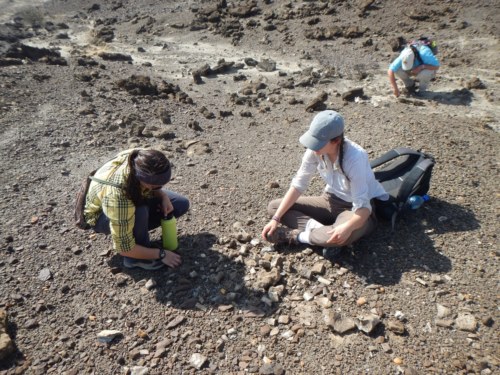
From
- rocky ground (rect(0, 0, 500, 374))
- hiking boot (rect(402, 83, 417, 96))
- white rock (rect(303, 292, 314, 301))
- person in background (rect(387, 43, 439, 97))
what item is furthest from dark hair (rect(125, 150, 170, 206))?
hiking boot (rect(402, 83, 417, 96))

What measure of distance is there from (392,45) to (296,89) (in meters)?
3.16

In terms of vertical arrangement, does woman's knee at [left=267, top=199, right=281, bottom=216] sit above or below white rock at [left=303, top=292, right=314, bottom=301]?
above

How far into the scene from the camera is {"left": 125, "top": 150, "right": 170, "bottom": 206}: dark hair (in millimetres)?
2852

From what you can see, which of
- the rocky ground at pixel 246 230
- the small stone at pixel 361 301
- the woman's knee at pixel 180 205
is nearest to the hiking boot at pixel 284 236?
the rocky ground at pixel 246 230

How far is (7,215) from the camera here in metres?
4.45

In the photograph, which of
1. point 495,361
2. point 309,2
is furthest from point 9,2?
point 495,361

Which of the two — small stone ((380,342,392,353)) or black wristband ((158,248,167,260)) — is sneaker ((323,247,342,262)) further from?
black wristband ((158,248,167,260))

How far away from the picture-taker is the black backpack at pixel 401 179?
374 centimetres

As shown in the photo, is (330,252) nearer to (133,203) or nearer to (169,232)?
(169,232)

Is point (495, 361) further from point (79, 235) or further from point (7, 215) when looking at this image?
point (7, 215)

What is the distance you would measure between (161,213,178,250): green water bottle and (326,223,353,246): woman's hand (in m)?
1.40

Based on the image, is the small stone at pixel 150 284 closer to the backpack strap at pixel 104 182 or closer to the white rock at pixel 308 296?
the backpack strap at pixel 104 182

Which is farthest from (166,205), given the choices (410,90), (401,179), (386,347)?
(410,90)

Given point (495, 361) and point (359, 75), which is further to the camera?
point (359, 75)
